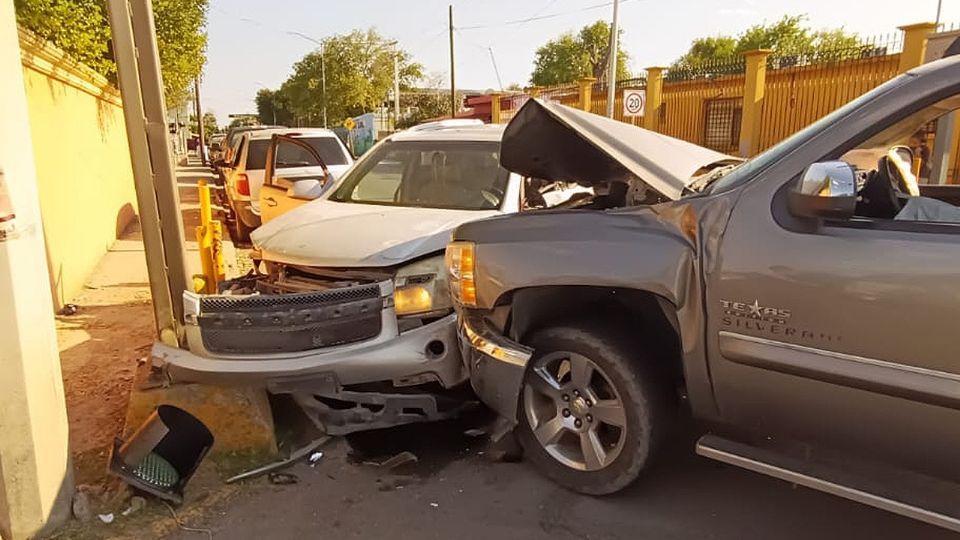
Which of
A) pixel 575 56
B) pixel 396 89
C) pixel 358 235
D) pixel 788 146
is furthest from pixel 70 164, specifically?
pixel 575 56

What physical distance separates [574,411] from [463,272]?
88 cm

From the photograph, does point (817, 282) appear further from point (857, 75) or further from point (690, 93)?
point (690, 93)

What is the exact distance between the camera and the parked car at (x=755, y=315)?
2406 millimetres

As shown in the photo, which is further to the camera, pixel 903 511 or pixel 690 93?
pixel 690 93

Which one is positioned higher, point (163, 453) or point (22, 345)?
point (22, 345)

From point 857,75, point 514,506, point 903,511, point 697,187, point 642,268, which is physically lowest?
point 514,506

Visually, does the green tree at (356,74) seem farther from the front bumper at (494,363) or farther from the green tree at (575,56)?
the front bumper at (494,363)

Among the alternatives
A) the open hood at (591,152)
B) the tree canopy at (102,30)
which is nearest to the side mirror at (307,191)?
the tree canopy at (102,30)

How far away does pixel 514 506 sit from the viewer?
331 centimetres

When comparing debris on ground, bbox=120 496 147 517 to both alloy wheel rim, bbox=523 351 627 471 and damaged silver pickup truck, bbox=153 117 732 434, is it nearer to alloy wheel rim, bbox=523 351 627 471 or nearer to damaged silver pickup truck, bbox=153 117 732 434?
damaged silver pickup truck, bbox=153 117 732 434

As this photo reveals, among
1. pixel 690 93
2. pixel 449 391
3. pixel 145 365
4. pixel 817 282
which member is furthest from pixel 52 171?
pixel 690 93

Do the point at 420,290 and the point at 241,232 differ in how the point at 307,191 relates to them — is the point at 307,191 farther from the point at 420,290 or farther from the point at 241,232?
the point at 241,232

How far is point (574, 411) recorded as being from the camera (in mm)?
3375

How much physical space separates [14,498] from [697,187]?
3.32m
